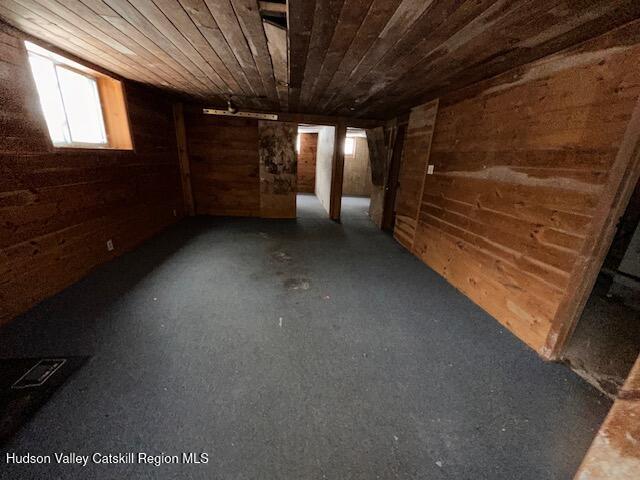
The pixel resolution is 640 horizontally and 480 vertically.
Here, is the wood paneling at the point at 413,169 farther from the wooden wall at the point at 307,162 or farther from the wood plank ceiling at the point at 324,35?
the wooden wall at the point at 307,162

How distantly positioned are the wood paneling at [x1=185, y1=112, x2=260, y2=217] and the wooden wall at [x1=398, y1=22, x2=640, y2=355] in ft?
13.2

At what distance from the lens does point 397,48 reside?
1957 millimetres

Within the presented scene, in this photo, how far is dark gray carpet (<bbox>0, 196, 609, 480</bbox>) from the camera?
1.18m

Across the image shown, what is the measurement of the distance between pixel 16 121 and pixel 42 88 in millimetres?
622

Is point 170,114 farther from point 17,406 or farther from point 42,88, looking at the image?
point 17,406

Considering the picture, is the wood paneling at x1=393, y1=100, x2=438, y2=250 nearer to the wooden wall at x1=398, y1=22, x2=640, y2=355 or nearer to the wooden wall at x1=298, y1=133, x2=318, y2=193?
the wooden wall at x1=398, y1=22, x2=640, y2=355

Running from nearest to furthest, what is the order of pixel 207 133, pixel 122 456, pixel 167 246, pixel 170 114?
pixel 122 456 → pixel 167 246 → pixel 170 114 → pixel 207 133

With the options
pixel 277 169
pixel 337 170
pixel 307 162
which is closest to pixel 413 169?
pixel 337 170

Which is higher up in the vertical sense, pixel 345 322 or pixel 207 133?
pixel 207 133

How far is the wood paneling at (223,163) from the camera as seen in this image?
5.18 meters

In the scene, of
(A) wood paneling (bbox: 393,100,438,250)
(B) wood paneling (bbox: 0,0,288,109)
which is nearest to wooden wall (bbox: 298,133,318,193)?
(A) wood paneling (bbox: 393,100,438,250)

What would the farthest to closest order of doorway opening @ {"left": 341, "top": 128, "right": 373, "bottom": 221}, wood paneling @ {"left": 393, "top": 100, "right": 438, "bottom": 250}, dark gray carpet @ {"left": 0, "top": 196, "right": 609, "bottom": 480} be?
doorway opening @ {"left": 341, "top": 128, "right": 373, "bottom": 221}
wood paneling @ {"left": 393, "top": 100, "right": 438, "bottom": 250}
dark gray carpet @ {"left": 0, "top": 196, "right": 609, "bottom": 480}

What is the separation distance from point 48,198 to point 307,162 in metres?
7.61

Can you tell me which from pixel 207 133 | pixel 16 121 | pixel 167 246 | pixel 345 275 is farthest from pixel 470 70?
pixel 207 133
